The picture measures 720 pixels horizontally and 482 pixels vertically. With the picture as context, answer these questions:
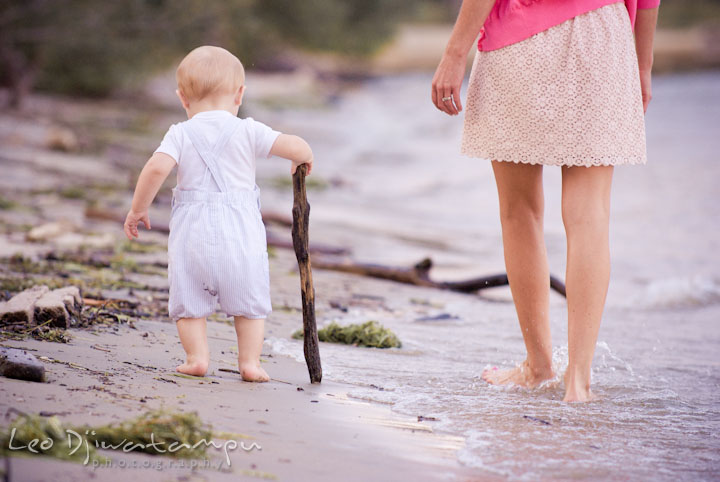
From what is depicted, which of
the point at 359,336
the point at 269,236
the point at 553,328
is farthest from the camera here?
the point at 269,236

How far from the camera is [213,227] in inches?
99.5

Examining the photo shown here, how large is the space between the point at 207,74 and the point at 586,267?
4.41 ft

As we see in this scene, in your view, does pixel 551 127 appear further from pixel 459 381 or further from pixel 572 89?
pixel 459 381

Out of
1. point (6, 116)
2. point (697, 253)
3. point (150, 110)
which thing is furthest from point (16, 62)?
point (697, 253)

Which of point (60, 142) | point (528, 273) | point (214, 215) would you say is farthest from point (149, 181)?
point (60, 142)

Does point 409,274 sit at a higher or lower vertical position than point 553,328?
higher

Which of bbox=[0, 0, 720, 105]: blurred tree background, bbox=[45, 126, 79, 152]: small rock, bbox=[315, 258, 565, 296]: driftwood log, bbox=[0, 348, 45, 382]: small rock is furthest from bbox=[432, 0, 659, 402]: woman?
bbox=[0, 0, 720, 105]: blurred tree background

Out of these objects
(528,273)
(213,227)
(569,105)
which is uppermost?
(569,105)

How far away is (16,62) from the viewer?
12.1 m

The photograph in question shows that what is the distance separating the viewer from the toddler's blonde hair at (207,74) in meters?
2.55

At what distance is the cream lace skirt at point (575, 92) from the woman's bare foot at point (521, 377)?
75 cm

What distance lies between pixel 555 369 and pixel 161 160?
5.04 ft

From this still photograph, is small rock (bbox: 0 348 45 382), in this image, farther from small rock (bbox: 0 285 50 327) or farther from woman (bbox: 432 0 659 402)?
woman (bbox: 432 0 659 402)

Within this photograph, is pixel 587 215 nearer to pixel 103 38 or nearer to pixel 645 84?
pixel 645 84
